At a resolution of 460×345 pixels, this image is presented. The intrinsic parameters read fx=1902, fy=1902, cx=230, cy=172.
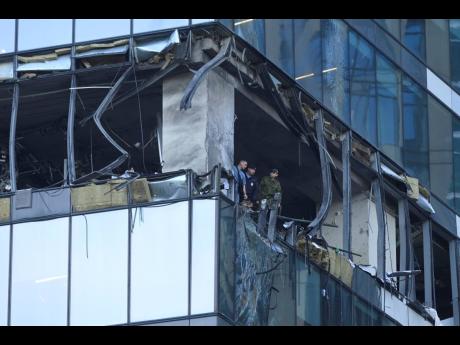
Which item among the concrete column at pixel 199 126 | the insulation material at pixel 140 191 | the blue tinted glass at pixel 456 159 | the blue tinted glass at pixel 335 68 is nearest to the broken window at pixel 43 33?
the concrete column at pixel 199 126

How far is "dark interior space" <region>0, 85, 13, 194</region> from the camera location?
Result: 5030 centimetres

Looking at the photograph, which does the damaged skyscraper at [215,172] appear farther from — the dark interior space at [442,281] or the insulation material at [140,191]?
the dark interior space at [442,281]

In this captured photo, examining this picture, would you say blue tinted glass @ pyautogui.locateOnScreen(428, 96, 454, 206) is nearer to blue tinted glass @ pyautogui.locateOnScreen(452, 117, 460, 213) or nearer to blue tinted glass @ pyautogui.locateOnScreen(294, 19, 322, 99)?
blue tinted glass @ pyautogui.locateOnScreen(452, 117, 460, 213)

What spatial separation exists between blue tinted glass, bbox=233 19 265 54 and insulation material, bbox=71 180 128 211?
564 cm

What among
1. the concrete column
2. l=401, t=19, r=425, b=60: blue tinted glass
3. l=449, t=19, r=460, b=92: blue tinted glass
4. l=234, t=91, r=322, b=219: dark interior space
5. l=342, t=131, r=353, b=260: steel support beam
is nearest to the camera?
the concrete column

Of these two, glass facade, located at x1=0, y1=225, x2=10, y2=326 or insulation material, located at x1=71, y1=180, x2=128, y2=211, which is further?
glass facade, located at x1=0, y1=225, x2=10, y2=326

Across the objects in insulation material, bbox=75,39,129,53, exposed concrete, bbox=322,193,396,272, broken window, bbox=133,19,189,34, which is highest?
broken window, bbox=133,19,189,34

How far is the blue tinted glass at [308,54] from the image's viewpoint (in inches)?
2061

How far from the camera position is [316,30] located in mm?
54094

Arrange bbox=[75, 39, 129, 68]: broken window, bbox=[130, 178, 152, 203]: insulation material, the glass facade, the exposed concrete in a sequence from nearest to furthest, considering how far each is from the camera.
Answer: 1. bbox=[130, 178, 152, 203]: insulation material
2. the glass facade
3. bbox=[75, 39, 129, 68]: broken window
4. the exposed concrete

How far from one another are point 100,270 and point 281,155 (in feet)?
32.7

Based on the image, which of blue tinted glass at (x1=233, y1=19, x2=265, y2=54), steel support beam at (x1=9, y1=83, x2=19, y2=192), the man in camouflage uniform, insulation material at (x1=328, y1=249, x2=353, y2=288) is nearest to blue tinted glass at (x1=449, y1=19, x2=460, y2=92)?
insulation material at (x1=328, y1=249, x2=353, y2=288)

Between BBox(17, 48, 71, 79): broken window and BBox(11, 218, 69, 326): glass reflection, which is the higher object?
BBox(17, 48, 71, 79): broken window
